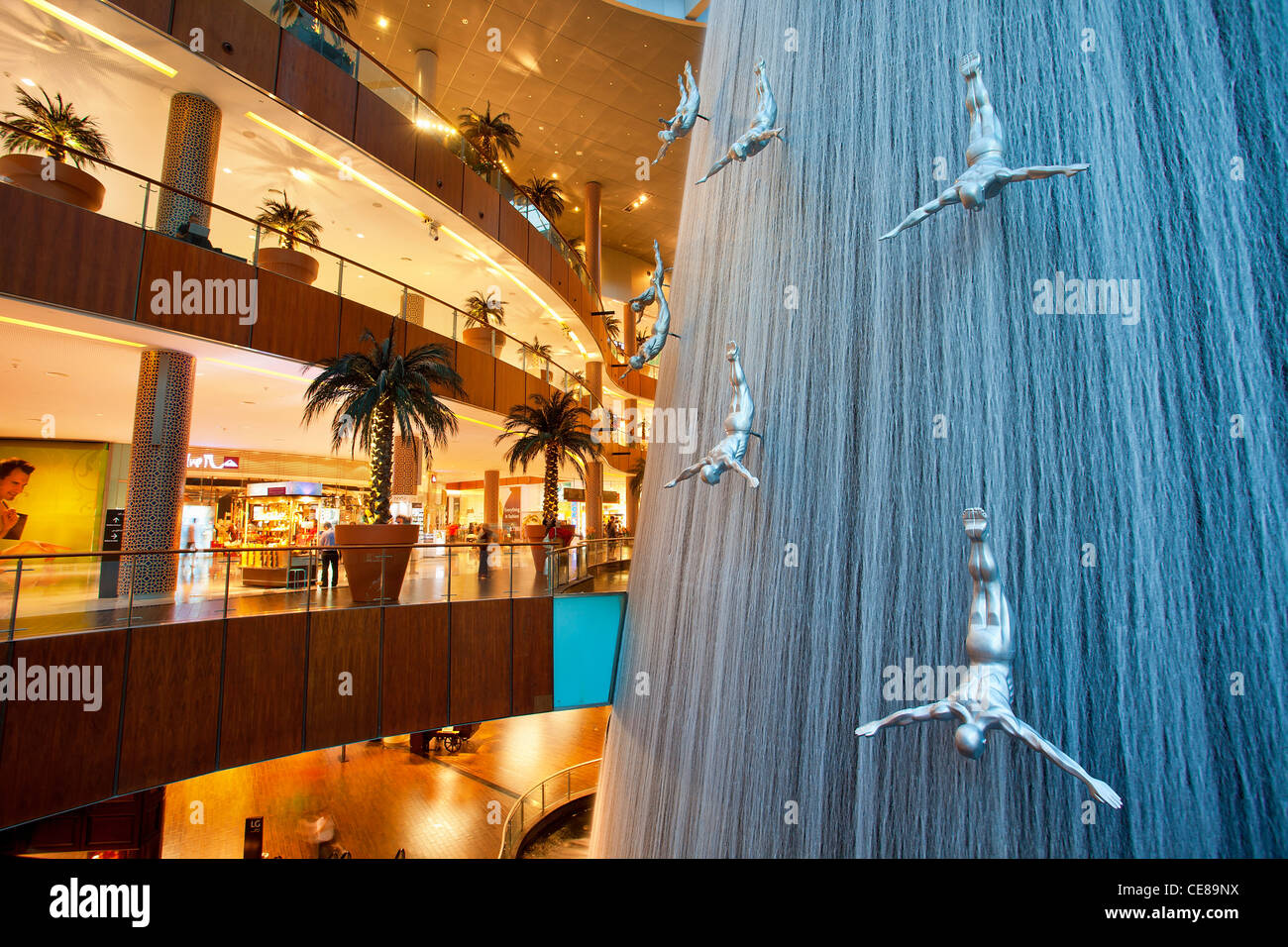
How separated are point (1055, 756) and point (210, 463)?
28158mm

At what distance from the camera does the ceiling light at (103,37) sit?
8164 millimetres

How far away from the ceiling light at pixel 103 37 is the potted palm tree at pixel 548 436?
341 inches

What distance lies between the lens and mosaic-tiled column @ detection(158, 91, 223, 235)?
923 centimetres

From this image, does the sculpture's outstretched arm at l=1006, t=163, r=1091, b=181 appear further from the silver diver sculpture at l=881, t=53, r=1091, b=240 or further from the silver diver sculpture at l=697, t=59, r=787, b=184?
the silver diver sculpture at l=697, t=59, r=787, b=184

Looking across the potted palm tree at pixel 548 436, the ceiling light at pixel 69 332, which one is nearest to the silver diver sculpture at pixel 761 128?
the ceiling light at pixel 69 332

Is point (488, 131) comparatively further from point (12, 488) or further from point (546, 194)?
point (12, 488)

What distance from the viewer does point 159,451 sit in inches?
362

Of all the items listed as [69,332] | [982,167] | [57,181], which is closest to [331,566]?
[69,332]

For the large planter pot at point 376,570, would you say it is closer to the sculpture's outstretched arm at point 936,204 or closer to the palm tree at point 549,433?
the palm tree at point 549,433

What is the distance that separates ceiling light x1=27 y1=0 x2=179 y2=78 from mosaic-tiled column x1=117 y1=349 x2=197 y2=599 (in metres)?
4.11

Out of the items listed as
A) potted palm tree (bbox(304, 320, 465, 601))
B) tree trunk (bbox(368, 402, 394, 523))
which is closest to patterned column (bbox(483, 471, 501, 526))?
potted palm tree (bbox(304, 320, 465, 601))

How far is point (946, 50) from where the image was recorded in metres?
2.13

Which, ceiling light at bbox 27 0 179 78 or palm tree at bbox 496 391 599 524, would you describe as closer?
ceiling light at bbox 27 0 179 78
